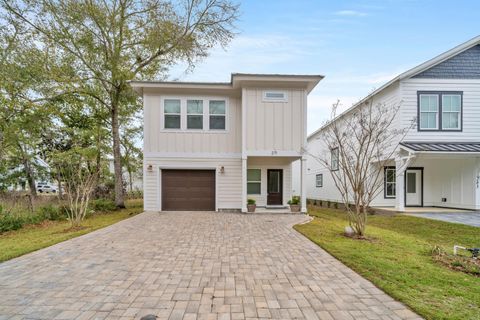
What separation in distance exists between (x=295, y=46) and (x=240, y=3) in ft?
12.7

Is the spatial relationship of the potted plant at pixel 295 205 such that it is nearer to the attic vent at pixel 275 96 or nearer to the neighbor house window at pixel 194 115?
the attic vent at pixel 275 96

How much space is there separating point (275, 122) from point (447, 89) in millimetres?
8055

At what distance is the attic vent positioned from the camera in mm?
11227

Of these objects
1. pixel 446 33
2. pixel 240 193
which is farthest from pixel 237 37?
pixel 446 33

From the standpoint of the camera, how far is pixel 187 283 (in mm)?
3637

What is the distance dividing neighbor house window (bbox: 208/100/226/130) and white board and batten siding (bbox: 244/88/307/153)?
1423mm

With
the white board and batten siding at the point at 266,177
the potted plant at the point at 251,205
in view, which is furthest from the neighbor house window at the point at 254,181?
the potted plant at the point at 251,205

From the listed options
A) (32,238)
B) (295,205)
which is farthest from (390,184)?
(32,238)

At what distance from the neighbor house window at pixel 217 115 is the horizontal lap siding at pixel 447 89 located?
812cm

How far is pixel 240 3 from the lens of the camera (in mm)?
12180

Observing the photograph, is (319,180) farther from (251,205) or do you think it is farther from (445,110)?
(251,205)

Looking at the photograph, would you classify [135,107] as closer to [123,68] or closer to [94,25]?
[123,68]

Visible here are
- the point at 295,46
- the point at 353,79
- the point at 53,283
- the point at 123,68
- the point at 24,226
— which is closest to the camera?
the point at 53,283

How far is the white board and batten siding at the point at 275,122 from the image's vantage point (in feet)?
36.6
